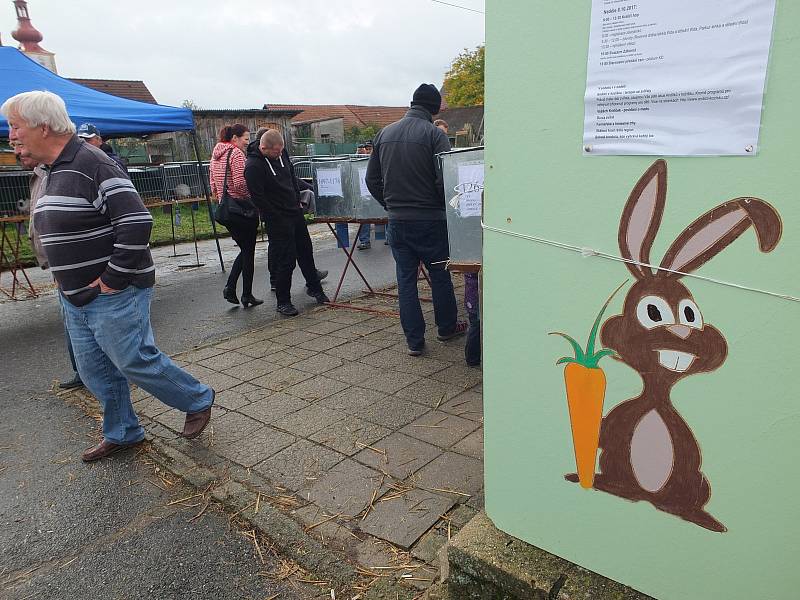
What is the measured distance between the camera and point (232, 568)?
7.77 ft

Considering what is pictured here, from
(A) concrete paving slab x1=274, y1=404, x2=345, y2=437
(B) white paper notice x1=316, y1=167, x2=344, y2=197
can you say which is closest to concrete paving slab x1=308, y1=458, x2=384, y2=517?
(A) concrete paving slab x1=274, y1=404, x2=345, y2=437

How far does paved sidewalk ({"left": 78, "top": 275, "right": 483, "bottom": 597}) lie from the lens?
2.51 meters

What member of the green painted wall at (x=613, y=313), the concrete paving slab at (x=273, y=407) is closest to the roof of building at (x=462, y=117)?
the concrete paving slab at (x=273, y=407)

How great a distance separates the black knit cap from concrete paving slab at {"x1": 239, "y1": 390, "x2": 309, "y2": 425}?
2.40 metres

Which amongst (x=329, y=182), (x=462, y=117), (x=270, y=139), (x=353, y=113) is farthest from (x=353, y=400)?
(x=353, y=113)

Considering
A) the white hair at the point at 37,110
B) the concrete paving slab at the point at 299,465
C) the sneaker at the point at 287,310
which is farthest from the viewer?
the sneaker at the point at 287,310

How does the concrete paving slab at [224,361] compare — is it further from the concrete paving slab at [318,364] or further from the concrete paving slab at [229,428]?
the concrete paving slab at [229,428]

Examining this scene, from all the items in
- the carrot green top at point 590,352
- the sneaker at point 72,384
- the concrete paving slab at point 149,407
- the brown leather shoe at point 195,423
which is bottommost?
the sneaker at point 72,384

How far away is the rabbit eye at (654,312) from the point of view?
141 cm

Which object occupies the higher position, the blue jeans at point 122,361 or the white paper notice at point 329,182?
the white paper notice at point 329,182

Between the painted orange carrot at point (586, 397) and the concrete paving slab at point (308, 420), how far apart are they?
2.04 metres

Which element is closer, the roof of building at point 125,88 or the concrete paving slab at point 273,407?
the concrete paving slab at point 273,407

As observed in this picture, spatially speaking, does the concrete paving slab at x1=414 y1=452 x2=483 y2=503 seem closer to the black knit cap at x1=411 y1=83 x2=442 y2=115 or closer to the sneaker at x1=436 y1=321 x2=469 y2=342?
the sneaker at x1=436 y1=321 x2=469 y2=342

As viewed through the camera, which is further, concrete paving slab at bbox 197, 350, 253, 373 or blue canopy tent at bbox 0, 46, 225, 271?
blue canopy tent at bbox 0, 46, 225, 271
